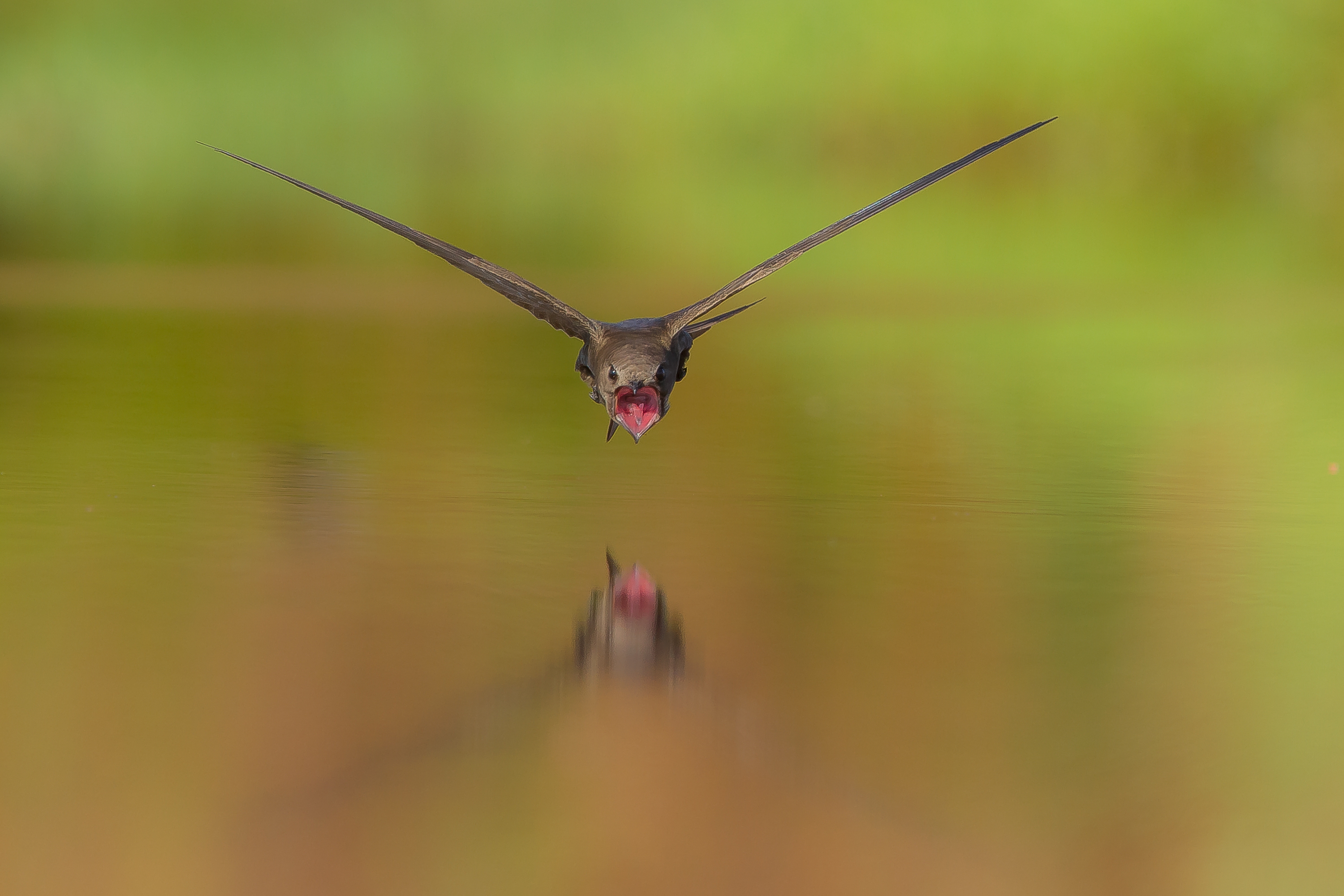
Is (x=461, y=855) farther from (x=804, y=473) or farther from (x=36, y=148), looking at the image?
(x=36, y=148)

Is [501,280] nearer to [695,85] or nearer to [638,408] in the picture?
[638,408]

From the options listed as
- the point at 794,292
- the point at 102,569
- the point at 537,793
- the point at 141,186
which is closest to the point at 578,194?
the point at 141,186

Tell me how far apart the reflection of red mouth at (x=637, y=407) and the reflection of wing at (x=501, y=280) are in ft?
1.25

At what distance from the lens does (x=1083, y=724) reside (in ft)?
12.3

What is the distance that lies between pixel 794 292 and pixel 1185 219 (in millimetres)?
8006

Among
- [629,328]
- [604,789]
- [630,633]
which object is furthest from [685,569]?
[604,789]

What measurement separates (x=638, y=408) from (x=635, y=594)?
1.67 ft

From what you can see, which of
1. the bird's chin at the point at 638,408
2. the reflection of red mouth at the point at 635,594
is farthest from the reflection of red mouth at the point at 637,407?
the reflection of red mouth at the point at 635,594

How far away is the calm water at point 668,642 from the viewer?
3.18m

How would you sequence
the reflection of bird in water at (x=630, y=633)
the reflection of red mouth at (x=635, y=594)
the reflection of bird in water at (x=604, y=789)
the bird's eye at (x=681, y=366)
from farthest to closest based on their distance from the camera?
the bird's eye at (x=681, y=366)
the reflection of red mouth at (x=635, y=594)
the reflection of bird in water at (x=630, y=633)
the reflection of bird in water at (x=604, y=789)

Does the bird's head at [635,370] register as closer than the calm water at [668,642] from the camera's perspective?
No

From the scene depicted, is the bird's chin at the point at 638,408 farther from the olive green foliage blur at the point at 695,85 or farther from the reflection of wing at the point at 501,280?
the olive green foliage blur at the point at 695,85

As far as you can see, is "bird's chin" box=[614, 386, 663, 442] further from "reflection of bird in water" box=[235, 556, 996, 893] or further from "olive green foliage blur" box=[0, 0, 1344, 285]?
"olive green foliage blur" box=[0, 0, 1344, 285]

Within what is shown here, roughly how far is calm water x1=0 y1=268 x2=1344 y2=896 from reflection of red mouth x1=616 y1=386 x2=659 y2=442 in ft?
1.22
